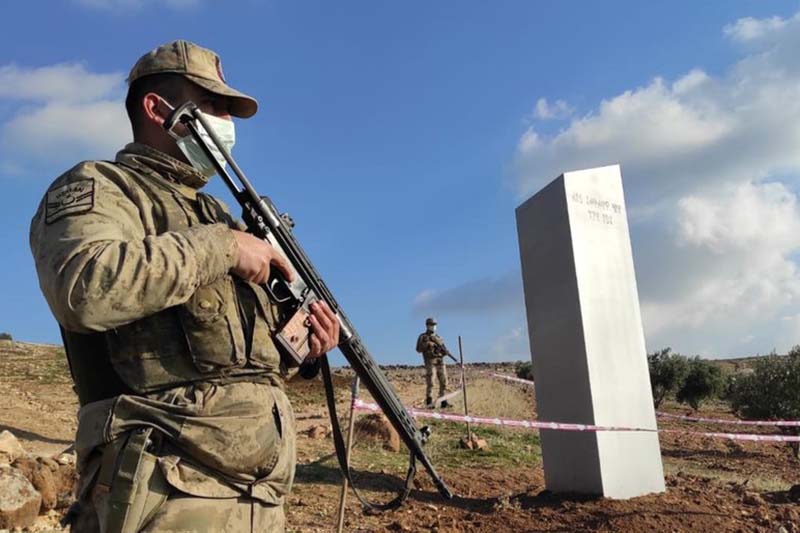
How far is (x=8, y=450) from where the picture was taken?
5.21m

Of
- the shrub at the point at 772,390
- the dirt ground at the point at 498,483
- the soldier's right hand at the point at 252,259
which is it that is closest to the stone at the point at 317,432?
the dirt ground at the point at 498,483

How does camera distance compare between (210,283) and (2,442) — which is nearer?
(210,283)

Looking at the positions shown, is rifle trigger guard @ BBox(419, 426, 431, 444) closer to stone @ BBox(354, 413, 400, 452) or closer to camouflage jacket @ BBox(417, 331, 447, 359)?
stone @ BBox(354, 413, 400, 452)

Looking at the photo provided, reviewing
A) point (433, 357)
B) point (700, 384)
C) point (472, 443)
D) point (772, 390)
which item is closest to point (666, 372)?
point (700, 384)

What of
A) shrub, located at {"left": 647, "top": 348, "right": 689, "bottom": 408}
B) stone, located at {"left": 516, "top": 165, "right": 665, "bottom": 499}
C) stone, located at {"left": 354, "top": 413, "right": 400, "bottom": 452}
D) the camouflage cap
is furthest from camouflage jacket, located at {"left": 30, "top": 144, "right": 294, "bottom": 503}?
shrub, located at {"left": 647, "top": 348, "right": 689, "bottom": 408}

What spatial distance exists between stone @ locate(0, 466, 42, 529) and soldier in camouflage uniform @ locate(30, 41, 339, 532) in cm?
369

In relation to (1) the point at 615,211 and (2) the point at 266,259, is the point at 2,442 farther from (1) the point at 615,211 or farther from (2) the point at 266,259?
(1) the point at 615,211

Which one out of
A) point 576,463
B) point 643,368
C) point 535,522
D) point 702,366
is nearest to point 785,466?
point 643,368

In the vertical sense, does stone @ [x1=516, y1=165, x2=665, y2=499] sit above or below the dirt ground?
above

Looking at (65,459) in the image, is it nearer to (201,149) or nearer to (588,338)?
(201,149)

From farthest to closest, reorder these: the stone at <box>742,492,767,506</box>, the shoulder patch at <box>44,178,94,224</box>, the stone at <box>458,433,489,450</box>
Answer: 1. the stone at <box>458,433,489,450</box>
2. the stone at <box>742,492,767,506</box>
3. the shoulder patch at <box>44,178,94,224</box>

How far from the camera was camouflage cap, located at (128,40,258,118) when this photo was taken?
1.96m

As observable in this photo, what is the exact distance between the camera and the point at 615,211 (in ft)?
22.9

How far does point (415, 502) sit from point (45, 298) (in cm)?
516
